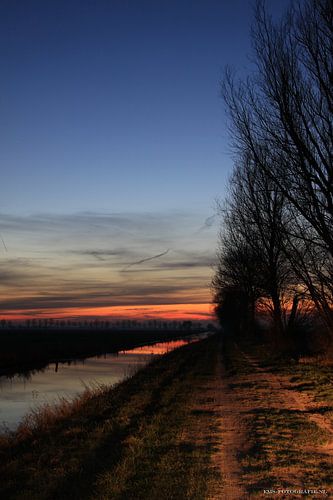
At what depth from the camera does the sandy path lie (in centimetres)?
721

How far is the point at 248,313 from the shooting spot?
6091 cm

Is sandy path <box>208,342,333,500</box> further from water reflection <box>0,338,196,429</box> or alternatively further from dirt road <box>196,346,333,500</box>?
water reflection <box>0,338,196,429</box>

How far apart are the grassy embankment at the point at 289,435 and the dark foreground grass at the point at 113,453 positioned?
853mm

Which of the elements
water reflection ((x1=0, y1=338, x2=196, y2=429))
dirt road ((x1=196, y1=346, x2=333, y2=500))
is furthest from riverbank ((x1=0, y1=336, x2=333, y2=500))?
water reflection ((x1=0, y1=338, x2=196, y2=429))

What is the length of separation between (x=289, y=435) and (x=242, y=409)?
3.03 meters

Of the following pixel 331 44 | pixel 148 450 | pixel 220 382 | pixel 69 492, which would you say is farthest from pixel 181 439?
pixel 331 44

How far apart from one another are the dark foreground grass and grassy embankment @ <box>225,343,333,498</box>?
33.6 inches

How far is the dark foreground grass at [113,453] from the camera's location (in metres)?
7.15

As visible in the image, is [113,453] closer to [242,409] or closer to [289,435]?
[289,435]

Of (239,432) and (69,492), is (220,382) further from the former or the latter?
(69,492)

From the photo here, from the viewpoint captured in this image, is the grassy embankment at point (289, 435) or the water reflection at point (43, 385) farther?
the water reflection at point (43, 385)

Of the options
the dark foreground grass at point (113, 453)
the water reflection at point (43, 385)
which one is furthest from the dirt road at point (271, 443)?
the water reflection at point (43, 385)

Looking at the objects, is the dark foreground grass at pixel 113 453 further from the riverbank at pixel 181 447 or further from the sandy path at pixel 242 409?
the sandy path at pixel 242 409

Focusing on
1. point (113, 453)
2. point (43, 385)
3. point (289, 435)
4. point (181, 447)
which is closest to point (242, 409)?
point (289, 435)
